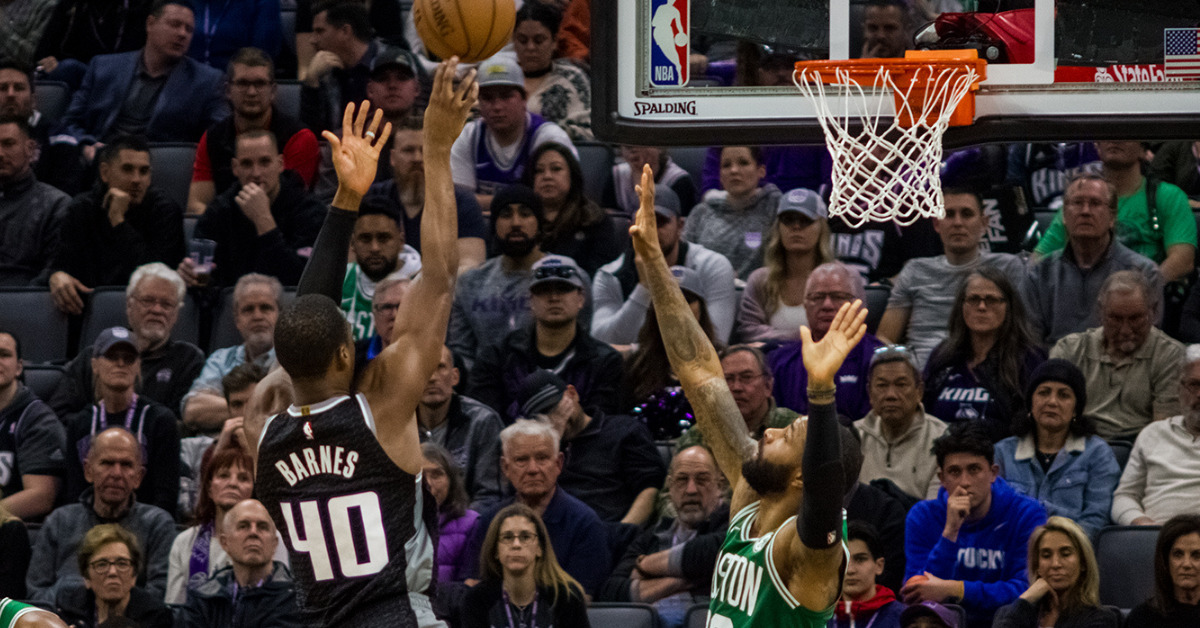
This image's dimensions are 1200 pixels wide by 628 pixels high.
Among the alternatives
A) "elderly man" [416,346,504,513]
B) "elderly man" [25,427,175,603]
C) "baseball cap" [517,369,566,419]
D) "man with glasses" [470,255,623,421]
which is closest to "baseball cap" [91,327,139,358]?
"elderly man" [25,427,175,603]

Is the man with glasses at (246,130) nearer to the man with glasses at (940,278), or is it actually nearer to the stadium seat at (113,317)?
the stadium seat at (113,317)

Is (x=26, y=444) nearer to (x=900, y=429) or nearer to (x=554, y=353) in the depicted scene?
(x=554, y=353)

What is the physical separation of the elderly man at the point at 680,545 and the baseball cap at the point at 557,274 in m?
1.28

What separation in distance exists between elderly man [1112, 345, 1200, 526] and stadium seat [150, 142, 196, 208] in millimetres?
6017

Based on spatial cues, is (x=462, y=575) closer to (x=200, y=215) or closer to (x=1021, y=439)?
(x=1021, y=439)

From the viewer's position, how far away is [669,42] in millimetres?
6430

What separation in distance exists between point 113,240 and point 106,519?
2.34 meters

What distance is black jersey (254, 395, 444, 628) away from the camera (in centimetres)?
490

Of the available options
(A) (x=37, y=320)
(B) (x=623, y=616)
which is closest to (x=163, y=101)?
(A) (x=37, y=320)

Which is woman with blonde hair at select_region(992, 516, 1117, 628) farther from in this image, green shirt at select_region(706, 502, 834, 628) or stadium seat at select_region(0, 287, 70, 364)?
stadium seat at select_region(0, 287, 70, 364)

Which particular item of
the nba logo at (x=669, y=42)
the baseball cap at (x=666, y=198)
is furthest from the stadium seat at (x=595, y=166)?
the nba logo at (x=669, y=42)

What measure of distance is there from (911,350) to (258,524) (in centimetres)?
337

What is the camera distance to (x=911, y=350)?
8.68 meters

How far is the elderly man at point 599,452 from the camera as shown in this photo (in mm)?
8227
